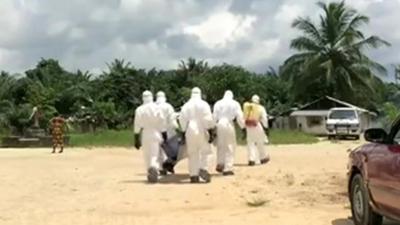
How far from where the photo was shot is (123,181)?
57.5ft

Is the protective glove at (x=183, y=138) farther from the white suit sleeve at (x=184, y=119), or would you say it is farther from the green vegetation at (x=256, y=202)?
the green vegetation at (x=256, y=202)

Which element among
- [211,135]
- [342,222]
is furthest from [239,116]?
[342,222]

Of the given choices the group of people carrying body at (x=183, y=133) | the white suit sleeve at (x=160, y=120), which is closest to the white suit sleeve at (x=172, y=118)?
the group of people carrying body at (x=183, y=133)

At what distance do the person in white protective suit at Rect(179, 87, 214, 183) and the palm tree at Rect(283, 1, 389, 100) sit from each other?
44058 millimetres

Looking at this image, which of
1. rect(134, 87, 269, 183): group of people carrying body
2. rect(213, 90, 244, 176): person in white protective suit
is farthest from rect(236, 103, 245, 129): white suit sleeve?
rect(134, 87, 269, 183): group of people carrying body

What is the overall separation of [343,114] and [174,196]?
121 feet

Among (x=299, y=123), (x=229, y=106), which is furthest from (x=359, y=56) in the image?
(x=229, y=106)

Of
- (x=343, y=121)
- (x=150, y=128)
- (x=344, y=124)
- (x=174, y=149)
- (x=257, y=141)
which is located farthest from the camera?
(x=343, y=121)

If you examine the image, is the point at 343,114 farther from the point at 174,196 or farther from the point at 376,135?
the point at 376,135

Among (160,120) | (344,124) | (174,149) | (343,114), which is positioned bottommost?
(174,149)

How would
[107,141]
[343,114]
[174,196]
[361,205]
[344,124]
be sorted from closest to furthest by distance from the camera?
1. [361,205]
2. [174,196]
3. [107,141]
4. [344,124]
5. [343,114]

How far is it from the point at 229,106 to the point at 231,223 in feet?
28.2

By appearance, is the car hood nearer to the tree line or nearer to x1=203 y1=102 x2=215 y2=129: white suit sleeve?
the tree line

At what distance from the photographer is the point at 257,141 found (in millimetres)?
22219
